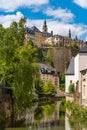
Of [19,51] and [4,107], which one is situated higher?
[19,51]

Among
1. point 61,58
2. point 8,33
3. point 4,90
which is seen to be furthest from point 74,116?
point 61,58

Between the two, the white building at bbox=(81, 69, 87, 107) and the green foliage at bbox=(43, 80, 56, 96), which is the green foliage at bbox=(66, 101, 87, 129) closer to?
the white building at bbox=(81, 69, 87, 107)

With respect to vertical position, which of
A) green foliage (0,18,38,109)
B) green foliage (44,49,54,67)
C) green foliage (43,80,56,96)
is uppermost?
green foliage (44,49,54,67)

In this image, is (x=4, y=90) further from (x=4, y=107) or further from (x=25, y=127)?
(x=25, y=127)

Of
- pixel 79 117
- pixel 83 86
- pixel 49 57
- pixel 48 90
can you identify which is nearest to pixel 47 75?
pixel 48 90

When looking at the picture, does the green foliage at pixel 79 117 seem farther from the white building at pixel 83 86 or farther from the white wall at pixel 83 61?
the white wall at pixel 83 61

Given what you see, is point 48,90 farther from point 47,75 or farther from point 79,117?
point 79,117

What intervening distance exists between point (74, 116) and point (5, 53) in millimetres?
9273

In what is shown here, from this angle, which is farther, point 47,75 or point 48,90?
point 47,75

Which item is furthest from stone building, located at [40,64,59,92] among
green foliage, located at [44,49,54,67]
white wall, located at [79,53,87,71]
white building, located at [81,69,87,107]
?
white building, located at [81,69,87,107]

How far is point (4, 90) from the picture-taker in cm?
3672

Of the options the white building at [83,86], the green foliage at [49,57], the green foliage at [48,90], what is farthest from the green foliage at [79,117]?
the green foliage at [49,57]

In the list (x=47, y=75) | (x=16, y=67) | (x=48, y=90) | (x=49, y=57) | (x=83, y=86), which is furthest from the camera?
(x=49, y=57)

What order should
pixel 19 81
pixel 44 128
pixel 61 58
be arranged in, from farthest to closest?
pixel 61 58, pixel 19 81, pixel 44 128
